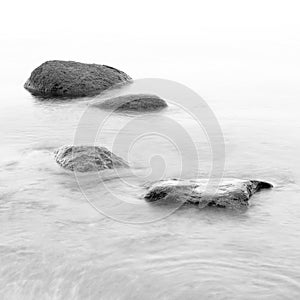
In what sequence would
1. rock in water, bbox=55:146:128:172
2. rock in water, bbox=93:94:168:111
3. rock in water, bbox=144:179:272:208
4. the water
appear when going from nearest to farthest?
the water < rock in water, bbox=144:179:272:208 < rock in water, bbox=55:146:128:172 < rock in water, bbox=93:94:168:111

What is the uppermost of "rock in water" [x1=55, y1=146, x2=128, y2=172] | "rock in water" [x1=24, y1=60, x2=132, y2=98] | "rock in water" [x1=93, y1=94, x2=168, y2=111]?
"rock in water" [x1=24, y1=60, x2=132, y2=98]

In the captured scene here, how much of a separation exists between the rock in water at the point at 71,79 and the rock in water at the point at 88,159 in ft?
22.1

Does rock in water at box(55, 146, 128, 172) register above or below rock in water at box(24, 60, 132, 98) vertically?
below

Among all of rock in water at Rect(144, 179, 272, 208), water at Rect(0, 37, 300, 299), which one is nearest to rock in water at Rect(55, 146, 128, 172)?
water at Rect(0, 37, 300, 299)

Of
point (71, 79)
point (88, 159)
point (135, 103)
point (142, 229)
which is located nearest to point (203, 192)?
point (142, 229)

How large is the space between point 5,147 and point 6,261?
487cm

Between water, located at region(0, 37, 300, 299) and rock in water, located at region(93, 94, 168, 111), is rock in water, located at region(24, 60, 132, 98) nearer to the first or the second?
rock in water, located at region(93, 94, 168, 111)

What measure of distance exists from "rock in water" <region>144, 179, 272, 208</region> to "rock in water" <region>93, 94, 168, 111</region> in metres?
5.93

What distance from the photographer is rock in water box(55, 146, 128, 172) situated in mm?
9266

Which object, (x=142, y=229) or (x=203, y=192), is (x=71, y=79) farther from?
(x=142, y=229)

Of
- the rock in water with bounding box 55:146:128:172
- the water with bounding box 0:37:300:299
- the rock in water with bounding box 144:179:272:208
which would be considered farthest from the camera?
the rock in water with bounding box 55:146:128:172

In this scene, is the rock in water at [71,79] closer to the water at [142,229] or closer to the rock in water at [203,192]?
the water at [142,229]

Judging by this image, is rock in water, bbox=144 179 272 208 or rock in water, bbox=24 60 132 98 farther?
rock in water, bbox=24 60 132 98

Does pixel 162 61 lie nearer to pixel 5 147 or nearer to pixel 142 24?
pixel 5 147
